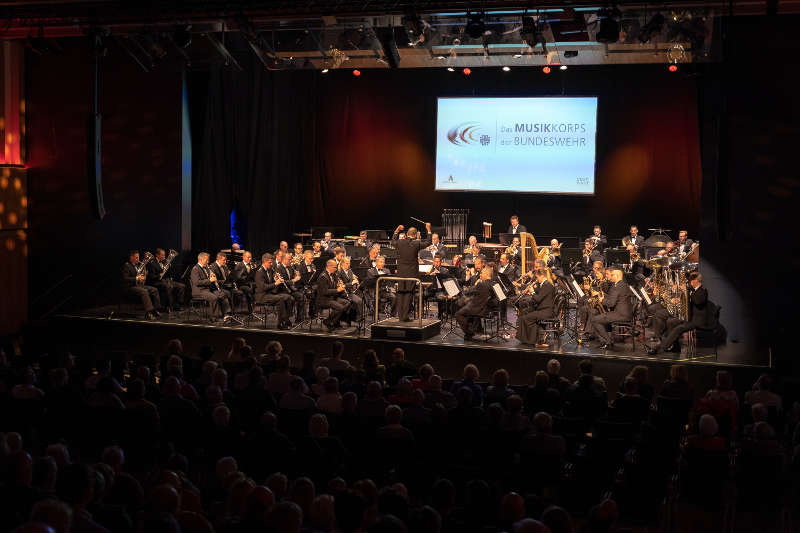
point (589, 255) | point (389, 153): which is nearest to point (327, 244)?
point (589, 255)

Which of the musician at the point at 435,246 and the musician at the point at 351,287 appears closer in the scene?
the musician at the point at 351,287

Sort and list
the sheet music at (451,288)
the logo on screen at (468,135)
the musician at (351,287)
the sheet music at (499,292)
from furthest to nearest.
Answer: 1. the logo on screen at (468,135)
2. the musician at (351,287)
3. the sheet music at (451,288)
4. the sheet music at (499,292)

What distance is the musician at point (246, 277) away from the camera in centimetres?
1466

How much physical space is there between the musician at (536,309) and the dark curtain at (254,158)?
8968mm

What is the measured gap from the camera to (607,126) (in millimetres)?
19844

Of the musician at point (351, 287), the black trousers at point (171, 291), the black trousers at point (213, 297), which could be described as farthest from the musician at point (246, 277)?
the musician at point (351, 287)

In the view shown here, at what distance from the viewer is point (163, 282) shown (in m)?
15.1

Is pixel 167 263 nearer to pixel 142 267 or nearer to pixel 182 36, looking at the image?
pixel 142 267

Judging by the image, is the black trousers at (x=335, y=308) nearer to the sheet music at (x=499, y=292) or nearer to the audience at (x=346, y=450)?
the sheet music at (x=499, y=292)

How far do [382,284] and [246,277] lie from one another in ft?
8.05

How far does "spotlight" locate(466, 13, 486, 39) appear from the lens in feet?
35.3

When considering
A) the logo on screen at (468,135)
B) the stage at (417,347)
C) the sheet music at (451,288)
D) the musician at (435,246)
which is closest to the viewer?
the stage at (417,347)

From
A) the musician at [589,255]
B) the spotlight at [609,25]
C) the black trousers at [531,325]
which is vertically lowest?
the black trousers at [531,325]

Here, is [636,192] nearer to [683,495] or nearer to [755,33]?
[755,33]
